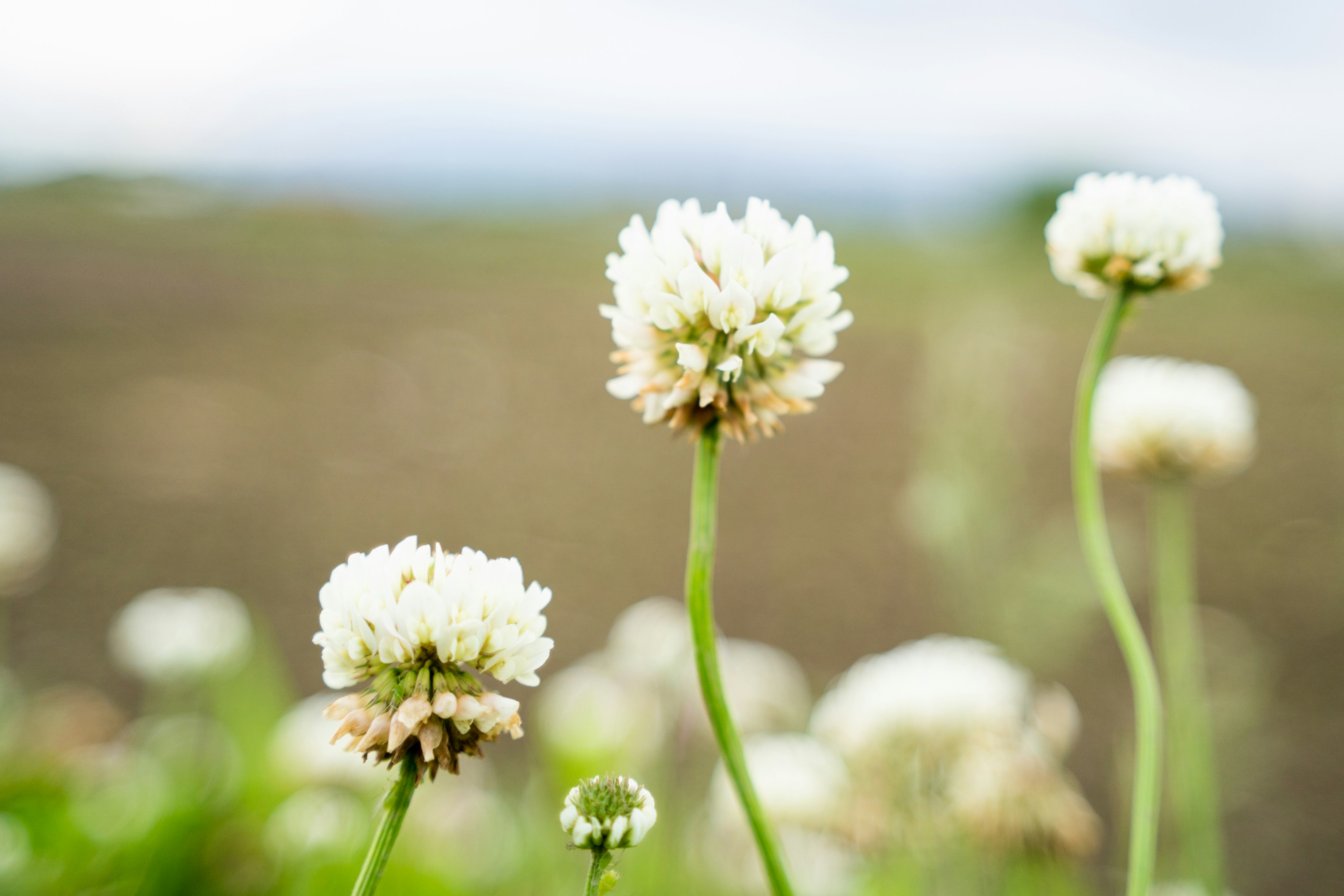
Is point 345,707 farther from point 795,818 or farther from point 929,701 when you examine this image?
point 795,818

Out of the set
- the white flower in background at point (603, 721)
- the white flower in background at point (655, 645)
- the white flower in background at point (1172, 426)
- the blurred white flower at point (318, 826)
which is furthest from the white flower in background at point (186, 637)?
the white flower in background at point (1172, 426)

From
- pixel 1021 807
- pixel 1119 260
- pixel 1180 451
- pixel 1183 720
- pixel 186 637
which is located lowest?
pixel 1021 807

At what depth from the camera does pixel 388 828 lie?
67 centimetres

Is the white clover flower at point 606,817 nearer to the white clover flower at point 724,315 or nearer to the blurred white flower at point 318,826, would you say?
the white clover flower at point 724,315

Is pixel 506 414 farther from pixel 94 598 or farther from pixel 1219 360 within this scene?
pixel 1219 360

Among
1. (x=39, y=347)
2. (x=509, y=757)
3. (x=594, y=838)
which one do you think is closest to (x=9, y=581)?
(x=509, y=757)

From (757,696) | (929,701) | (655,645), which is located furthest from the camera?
(757,696)

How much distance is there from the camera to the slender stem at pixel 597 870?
68 cm

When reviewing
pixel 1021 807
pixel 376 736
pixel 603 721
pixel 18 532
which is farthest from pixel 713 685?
pixel 18 532

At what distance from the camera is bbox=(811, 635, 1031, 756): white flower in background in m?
1.49

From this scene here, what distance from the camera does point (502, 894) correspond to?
2.08 m

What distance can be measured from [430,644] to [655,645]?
4.44 feet

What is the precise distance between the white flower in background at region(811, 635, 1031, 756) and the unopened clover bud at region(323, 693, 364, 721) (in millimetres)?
981

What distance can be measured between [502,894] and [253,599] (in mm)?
3068
